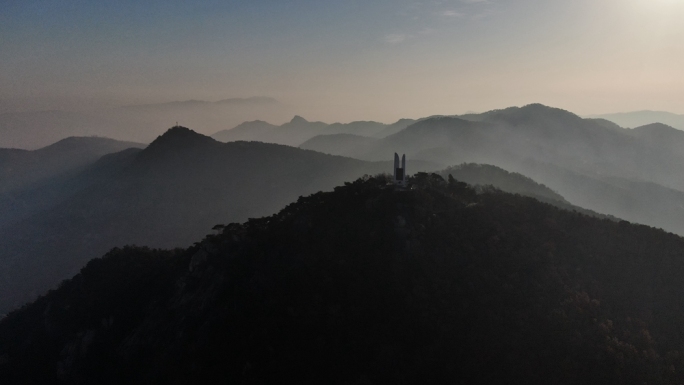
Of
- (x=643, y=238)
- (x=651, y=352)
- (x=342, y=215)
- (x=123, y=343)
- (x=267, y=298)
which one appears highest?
(x=342, y=215)

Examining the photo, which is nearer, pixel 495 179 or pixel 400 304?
pixel 400 304

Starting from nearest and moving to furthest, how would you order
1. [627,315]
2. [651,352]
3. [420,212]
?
[651,352] < [627,315] < [420,212]

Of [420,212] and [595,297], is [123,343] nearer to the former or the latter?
[420,212]

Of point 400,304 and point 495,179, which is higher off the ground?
point 400,304

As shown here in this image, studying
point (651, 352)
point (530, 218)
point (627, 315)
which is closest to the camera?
point (651, 352)

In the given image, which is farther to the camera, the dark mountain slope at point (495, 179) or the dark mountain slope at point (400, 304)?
the dark mountain slope at point (495, 179)

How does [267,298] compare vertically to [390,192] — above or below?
below

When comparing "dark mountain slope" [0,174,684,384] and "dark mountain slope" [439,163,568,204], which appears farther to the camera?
"dark mountain slope" [439,163,568,204]

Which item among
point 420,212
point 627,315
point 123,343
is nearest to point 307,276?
point 420,212
